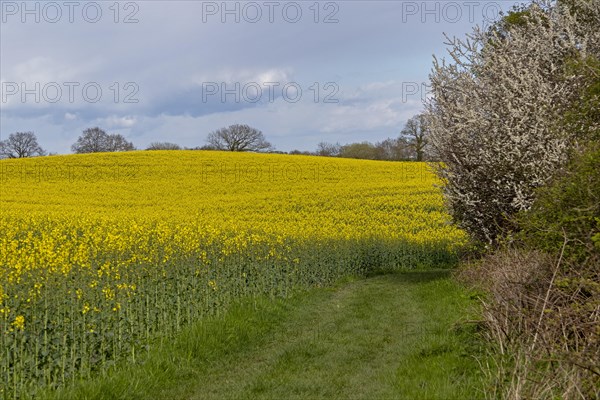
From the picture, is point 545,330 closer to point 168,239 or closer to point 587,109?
point 587,109

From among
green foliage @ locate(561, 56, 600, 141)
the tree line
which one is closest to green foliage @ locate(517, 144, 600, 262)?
green foliage @ locate(561, 56, 600, 141)

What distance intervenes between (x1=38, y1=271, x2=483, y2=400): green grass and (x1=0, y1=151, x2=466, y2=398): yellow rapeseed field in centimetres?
78

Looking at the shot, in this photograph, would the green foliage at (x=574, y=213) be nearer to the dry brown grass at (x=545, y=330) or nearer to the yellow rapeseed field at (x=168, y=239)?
the dry brown grass at (x=545, y=330)

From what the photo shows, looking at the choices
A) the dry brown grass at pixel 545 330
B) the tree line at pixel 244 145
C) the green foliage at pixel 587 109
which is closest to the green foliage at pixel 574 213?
the dry brown grass at pixel 545 330

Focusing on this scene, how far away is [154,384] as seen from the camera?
7980 mm

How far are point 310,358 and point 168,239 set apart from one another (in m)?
8.87

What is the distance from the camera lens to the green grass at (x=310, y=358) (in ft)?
24.5

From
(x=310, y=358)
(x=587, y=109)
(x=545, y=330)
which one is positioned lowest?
(x=310, y=358)

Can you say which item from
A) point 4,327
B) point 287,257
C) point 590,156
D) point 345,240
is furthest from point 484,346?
point 345,240

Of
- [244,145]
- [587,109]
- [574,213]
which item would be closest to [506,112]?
[587,109]

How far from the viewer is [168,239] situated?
16953 millimetres

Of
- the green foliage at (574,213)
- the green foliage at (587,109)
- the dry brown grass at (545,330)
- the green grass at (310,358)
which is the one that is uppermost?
the green foliage at (587,109)

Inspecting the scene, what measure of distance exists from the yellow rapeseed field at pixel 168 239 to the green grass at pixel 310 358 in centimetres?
78

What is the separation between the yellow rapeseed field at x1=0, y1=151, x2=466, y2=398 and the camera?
9203mm
